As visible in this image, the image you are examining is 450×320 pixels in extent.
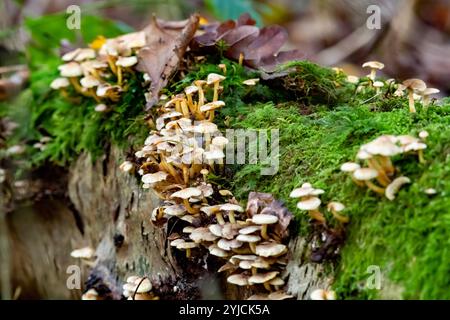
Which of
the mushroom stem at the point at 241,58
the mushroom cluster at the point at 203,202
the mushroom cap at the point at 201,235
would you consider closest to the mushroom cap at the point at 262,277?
the mushroom cluster at the point at 203,202

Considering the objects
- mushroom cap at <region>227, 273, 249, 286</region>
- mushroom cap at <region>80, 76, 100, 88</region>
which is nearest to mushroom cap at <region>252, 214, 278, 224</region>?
mushroom cap at <region>227, 273, 249, 286</region>

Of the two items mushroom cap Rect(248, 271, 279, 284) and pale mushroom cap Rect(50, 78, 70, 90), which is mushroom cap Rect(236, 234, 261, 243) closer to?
mushroom cap Rect(248, 271, 279, 284)

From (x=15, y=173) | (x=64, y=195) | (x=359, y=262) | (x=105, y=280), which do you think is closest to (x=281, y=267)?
(x=359, y=262)

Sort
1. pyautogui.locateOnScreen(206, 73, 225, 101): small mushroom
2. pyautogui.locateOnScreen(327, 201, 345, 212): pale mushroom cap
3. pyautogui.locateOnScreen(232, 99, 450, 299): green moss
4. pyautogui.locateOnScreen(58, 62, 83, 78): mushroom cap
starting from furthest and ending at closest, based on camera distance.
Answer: pyautogui.locateOnScreen(58, 62, 83, 78): mushroom cap → pyautogui.locateOnScreen(206, 73, 225, 101): small mushroom → pyautogui.locateOnScreen(327, 201, 345, 212): pale mushroom cap → pyautogui.locateOnScreen(232, 99, 450, 299): green moss

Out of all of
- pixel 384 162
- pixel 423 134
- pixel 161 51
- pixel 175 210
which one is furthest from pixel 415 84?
pixel 161 51

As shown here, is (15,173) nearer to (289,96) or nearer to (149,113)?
(149,113)
